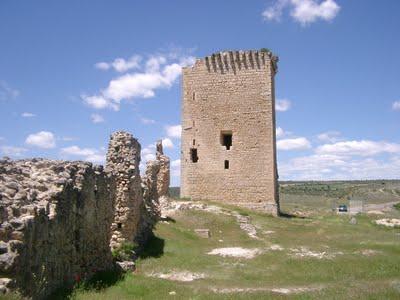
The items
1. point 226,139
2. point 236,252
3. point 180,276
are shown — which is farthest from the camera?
point 226,139

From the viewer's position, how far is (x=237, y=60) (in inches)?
1047

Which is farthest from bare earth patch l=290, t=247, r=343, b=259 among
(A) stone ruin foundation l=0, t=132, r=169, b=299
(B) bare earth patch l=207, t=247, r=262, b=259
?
(A) stone ruin foundation l=0, t=132, r=169, b=299

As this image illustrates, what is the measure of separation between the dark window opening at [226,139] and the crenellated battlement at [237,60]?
3.64m

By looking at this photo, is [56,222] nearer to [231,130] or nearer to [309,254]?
[309,254]

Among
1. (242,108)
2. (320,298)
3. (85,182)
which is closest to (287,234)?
(242,108)

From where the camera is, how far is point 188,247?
1641cm

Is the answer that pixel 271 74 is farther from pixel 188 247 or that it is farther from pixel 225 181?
pixel 188 247

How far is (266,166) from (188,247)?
34.3 ft

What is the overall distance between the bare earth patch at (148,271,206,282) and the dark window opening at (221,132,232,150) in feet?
47.5

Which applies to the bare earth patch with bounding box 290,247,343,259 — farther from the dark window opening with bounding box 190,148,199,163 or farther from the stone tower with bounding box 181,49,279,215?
the dark window opening with bounding box 190,148,199,163

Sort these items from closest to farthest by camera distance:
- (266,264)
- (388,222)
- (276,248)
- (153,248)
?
(266,264)
(153,248)
(276,248)
(388,222)

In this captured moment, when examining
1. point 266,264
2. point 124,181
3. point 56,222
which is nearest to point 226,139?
point 124,181

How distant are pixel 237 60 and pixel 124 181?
14.2 metres

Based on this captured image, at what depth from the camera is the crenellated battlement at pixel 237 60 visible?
1038 inches
